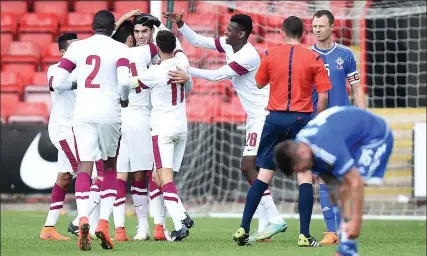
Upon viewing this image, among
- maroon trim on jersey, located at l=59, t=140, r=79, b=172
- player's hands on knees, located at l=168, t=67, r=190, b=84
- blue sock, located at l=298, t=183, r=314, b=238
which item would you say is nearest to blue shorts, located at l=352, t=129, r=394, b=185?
blue sock, located at l=298, t=183, r=314, b=238

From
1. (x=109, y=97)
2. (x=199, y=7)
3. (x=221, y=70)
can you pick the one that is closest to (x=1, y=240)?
(x=109, y=97)

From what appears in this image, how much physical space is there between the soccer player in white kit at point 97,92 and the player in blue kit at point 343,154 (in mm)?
2378

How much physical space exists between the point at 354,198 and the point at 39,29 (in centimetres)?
1286

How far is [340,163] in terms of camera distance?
701 centimetres

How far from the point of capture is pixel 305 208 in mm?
9375

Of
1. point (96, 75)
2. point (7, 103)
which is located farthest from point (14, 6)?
point (96, 75)

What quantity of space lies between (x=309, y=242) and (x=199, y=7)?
7825 mm

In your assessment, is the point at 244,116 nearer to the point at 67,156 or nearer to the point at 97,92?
the point at 67,156

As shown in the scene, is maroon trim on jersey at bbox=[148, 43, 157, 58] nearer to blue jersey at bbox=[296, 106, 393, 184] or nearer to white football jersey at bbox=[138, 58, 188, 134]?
white football jersey at bbox=[138, 58, 188, 134]

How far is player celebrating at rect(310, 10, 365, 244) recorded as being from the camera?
10102 millimetres

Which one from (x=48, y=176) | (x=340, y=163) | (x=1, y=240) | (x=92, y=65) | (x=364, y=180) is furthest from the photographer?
(x=48, y=176)

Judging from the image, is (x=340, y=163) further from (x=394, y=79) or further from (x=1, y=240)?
(x=394, y=79)

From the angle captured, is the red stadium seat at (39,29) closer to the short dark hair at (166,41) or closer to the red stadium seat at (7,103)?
the red stadium seat at (7,103)

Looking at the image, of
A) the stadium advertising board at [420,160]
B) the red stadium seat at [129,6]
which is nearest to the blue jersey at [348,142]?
the stadium advertising board at [420,160]
